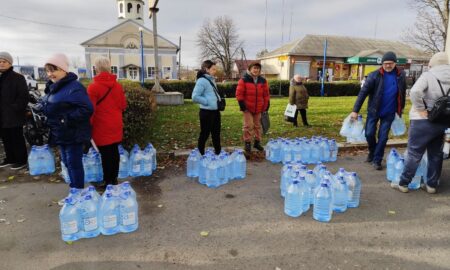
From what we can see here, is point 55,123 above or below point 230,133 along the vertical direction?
above

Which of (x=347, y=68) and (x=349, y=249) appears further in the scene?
(x=347, y=68)

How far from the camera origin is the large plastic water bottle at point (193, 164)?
17.2ft

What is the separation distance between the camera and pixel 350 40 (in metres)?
50.2

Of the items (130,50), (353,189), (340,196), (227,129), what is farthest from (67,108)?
(130,50)

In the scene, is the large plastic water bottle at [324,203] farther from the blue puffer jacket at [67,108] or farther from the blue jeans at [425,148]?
the blue puffer jacket at [67,108]

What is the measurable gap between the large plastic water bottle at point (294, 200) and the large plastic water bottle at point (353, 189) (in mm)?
750

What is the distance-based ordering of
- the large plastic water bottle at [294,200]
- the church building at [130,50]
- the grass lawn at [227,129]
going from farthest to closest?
the church building at [130,50] < the grass lawn at [227,129] < the large plastic water bottle at [294,200]

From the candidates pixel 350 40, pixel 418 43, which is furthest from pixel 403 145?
pixel 350 40

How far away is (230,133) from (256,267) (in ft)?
18.2

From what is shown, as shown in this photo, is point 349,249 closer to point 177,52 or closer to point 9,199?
point 9,199

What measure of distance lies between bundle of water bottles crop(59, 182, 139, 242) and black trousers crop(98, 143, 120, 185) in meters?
0.88

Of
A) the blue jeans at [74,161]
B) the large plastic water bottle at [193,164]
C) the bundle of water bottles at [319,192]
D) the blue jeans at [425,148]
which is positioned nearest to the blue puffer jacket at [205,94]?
the large plastic water bottle at [193,164]

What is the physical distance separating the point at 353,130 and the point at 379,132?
3.18ft

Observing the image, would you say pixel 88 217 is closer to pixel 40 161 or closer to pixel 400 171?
pixel 40 161
